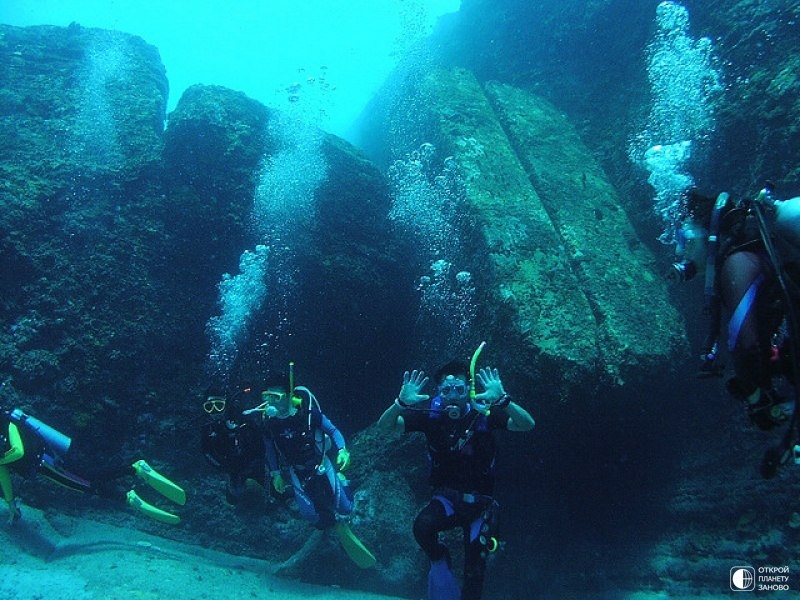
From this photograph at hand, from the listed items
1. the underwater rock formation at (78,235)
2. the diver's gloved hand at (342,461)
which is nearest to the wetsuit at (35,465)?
the underwater rock formation at (78,235)

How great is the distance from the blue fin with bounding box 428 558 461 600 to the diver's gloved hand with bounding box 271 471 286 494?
2.16 m

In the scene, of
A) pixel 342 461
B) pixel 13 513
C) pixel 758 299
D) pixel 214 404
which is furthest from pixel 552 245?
pixel 13 513

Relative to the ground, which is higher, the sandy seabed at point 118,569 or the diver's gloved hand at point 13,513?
the diver's gloved hand at point 13,513

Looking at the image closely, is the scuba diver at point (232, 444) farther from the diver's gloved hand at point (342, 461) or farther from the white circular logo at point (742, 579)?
the white circular logo at point (742, 579)

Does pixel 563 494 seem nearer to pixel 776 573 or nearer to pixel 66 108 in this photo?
pixel 776 573

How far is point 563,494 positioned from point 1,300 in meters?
8.64

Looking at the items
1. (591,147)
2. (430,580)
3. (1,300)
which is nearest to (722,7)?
(591,147)

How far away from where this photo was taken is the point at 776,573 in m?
4.59

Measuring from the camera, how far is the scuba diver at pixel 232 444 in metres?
5.34

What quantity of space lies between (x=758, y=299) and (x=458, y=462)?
2769mm

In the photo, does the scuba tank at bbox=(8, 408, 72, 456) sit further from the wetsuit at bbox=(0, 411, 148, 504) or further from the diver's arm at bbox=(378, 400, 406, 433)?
the diver's arm at bbox=(378, 400, 406, 433)

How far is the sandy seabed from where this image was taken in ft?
14.0

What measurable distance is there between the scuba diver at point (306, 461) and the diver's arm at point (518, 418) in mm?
2247

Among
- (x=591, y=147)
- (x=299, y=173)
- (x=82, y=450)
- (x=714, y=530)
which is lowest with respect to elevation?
(x=82, y=450)
